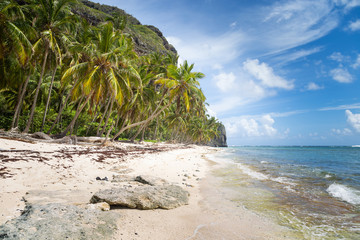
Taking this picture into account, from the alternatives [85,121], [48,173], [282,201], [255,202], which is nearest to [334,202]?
[282,201]

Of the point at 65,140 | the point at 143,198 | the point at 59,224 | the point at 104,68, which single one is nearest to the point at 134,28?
the point at 104,68

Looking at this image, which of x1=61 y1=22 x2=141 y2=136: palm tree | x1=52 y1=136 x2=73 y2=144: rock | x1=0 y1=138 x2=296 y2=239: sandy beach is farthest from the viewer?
x1=61 y1=22 x2=141 y2=136: palm tree

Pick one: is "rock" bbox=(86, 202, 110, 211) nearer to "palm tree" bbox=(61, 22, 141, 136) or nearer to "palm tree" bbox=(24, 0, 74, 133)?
"palm tree" bbox=(61, 22, 141, 136)

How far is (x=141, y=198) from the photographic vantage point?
4047 mm

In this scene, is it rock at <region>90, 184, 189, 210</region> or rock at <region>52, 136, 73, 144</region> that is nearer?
rock at <region>90, 184, 189, 210</region>

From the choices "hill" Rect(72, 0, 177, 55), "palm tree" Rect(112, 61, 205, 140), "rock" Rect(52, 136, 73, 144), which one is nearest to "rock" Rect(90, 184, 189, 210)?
"rock" Rect(52, 136, 73, 144)

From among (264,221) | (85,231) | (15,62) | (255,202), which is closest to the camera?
(85,231)

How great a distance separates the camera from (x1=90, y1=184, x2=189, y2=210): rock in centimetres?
385

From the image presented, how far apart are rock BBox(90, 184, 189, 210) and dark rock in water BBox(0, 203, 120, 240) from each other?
0.63 m

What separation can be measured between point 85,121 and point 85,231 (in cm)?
2805

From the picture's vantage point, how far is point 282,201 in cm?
570

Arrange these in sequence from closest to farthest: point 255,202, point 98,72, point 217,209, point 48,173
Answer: point 217,209 → point 255,202 → point 48,173 → point 98,72

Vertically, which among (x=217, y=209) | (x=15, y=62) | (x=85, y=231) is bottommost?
(x=217, y=209)

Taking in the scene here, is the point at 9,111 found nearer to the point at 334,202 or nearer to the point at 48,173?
the point at 48,173
